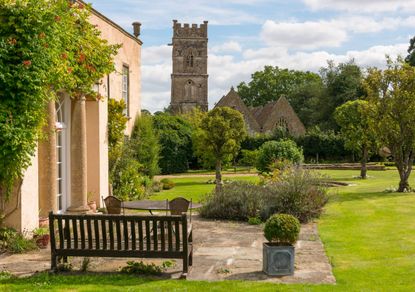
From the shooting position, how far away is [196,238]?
10.9 meters

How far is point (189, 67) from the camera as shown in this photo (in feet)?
242

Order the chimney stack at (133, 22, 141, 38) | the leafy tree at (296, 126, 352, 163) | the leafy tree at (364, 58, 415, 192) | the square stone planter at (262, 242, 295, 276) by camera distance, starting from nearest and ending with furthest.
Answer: the square stone planter at (262, 242, 295, 276) → the leafy tree at (364, 58, 415, 192) → the chimney stack at (133, 22, 141, 38) → the leafy tree at (296, 126, 352, 163)

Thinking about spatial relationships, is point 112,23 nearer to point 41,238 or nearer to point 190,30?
point 41,238

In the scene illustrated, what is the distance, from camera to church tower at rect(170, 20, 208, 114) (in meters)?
73.0

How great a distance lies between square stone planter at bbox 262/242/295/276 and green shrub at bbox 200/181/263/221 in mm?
5694

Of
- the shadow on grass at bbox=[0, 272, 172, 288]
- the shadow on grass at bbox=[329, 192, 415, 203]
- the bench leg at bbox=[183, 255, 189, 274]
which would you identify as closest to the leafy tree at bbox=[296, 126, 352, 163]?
the shadow on grass at bbox=[329, 192, 415, 203]

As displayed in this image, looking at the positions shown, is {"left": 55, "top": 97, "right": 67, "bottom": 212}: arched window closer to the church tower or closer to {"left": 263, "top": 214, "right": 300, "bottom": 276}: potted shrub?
{"left": 263, "top": 214, "right": 300, "bottom": 276}: potted shrub

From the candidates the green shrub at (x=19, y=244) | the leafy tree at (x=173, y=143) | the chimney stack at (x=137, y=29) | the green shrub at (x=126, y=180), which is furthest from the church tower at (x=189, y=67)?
the green shrub at (x=19, y=244)

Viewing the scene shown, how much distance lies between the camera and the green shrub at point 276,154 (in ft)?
80.5

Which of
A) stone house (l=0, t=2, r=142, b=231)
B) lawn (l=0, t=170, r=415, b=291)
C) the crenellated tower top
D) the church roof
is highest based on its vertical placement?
the crenellated tower top

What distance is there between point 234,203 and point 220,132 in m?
14.2

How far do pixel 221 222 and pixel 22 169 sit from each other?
5227 mm

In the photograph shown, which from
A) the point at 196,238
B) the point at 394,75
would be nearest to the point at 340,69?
the point at 394,75

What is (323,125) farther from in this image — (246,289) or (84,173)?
(246,289)
